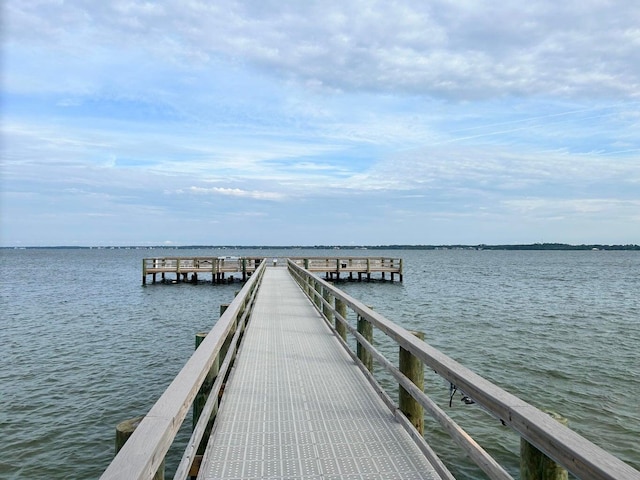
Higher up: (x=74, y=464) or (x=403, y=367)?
(x=403, y=367)

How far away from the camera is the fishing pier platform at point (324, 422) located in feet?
6.63

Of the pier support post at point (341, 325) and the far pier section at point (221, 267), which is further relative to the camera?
the far pier section at point (221, 267)

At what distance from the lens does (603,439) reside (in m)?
7.97

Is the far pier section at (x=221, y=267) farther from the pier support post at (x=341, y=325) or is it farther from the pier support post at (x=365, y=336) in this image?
the pier support post at (x=365, y=336)

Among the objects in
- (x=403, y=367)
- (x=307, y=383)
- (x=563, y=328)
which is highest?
(x=403, y=367)

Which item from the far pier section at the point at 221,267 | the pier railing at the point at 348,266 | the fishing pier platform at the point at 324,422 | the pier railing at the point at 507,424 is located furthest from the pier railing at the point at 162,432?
the pier railing at the point at 348,266

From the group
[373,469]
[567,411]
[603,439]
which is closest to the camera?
[373,469]

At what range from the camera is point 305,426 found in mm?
4230

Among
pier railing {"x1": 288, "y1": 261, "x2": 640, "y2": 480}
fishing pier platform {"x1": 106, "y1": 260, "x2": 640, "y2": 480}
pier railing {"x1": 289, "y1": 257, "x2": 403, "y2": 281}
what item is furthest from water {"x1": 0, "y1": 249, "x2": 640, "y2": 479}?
pier railing {"x1": 289, "y1": 257, "x2": 403, "y2": 281}

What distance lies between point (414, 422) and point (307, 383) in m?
1.64

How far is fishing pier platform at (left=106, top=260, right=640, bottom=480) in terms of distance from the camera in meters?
2.02

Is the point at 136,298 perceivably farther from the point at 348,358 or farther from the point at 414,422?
the point at 414,422

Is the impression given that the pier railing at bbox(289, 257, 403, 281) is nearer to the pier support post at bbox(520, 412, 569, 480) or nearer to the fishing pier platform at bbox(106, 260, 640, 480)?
the fishing pier platform at bbox(106, 260, 640, 480)

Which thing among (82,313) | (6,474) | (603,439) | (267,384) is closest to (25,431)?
(6,474)
